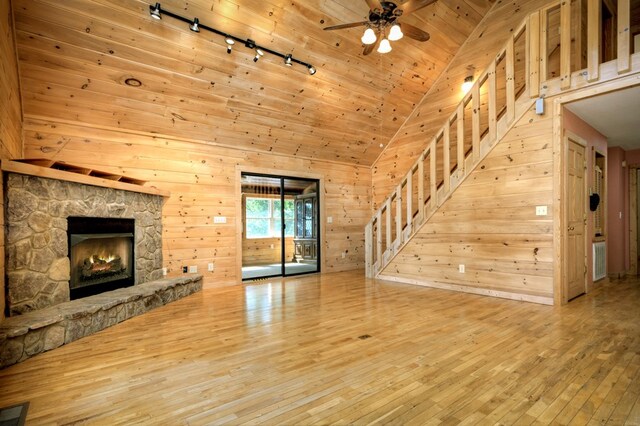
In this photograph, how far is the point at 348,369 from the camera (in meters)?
2.37

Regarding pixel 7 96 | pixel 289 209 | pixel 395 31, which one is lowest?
pixel 289 209

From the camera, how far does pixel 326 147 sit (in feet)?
22.4

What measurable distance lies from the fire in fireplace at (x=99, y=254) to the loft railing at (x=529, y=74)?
13.2ft

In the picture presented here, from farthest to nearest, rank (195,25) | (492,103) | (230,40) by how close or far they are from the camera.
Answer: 1. (492,103)
2. (230,40)
3. (195,25)

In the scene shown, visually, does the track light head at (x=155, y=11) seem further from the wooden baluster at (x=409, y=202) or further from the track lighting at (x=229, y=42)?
the wooden baluster at (x=409, y=202)

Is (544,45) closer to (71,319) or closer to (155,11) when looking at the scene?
(155,11)

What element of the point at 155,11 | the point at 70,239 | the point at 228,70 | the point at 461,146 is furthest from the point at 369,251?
the point at 155,11

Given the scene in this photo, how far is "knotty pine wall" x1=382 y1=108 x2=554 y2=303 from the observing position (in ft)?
14.0

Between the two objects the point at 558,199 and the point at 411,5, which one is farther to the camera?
the point at 558,199

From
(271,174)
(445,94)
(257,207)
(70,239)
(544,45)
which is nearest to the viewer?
(70,239)

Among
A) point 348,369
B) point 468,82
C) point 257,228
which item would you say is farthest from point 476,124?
point 257,228

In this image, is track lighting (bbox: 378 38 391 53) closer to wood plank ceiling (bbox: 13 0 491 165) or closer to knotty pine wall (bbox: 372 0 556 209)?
wood plank ceiling (bbox: 13 0 491 165)

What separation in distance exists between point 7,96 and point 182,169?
2.39 meters

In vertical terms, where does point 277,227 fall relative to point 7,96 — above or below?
below
